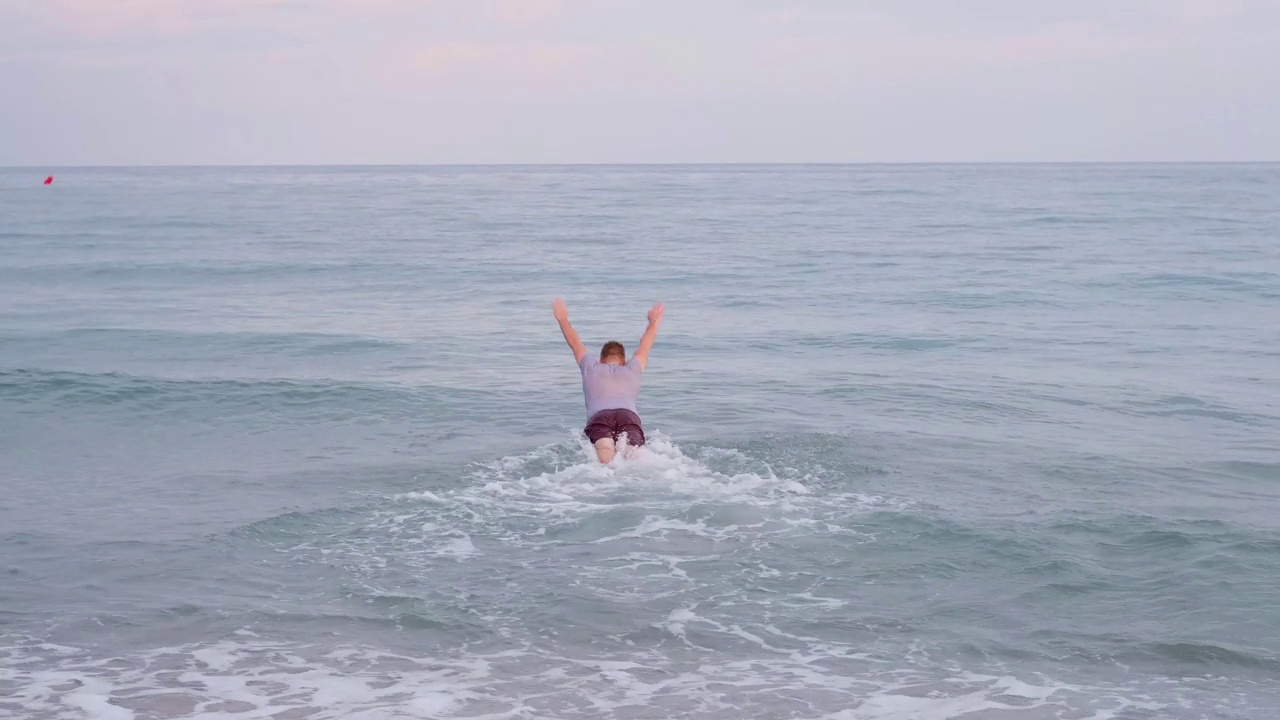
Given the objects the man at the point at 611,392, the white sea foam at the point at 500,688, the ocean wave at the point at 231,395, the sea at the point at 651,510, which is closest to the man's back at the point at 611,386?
the man at the point at 611,392

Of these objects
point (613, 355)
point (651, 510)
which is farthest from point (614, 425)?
point (651, 510)

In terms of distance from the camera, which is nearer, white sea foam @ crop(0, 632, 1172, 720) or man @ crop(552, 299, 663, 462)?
white sea foam @ crop(0, 632, 1172, 720)

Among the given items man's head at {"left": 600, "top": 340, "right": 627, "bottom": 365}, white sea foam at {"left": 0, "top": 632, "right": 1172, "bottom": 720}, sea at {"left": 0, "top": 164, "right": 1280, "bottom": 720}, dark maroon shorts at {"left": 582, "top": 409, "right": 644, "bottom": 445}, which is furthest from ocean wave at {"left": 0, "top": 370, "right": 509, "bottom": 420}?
white sea foam at {"left": 0, "top": 632, "right": 1172, "bottom": 720}

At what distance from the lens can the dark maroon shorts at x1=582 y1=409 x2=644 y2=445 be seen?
10.9 metres

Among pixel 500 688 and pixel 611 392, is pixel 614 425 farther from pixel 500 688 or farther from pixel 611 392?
pixel 500 688

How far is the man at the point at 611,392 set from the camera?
10930 millimetres

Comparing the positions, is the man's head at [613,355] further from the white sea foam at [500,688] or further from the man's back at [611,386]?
the white sea foam at [500,688]

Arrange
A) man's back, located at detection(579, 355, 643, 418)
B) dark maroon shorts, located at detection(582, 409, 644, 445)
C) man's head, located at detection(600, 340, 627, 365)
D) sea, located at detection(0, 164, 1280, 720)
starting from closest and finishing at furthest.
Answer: sea, located at detection(0, 164, 1280, 720) → dark maroon shorts, located at detection(582, 409, 644, 445) → man's back, located at detection(579, 355, 643, 418) → man's head, located at detection(600, 340, 627, 365)

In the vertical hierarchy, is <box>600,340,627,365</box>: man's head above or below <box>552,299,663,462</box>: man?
above

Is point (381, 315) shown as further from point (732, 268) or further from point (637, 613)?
point (637, 613)

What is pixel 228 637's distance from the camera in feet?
23.5

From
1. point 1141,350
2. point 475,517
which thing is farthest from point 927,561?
point 1141,350

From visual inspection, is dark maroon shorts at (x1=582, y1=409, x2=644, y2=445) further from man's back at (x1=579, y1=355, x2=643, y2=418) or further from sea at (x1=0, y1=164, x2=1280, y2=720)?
sea at (x1=0, y1=164, x2=1280, y2=720)

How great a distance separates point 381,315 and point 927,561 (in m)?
15.4
